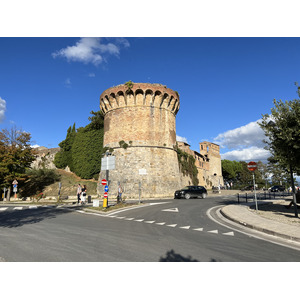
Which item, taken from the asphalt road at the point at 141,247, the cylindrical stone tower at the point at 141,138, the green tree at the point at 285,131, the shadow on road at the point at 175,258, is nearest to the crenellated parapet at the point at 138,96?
the cylindrical stone tower at the point at 141,138

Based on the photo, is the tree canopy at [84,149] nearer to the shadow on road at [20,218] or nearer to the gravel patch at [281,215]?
the shadow on road at [20,218]

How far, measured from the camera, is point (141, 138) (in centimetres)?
2802

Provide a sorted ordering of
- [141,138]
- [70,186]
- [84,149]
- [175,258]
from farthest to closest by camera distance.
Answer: [84,149] < [70,186] < [141,138] < [175,258]

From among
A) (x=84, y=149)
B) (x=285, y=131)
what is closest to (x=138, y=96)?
(x=84, y=149)

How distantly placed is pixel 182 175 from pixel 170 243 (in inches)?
1167

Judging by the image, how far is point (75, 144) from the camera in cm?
3484

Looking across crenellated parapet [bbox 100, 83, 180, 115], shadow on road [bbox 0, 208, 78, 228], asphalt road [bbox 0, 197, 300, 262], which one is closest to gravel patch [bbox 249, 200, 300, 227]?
asphalt road [bbox 0, 197, 300, 262]

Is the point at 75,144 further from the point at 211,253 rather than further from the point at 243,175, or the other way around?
the point at 243,175

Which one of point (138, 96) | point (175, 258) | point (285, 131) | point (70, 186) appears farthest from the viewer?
point (138, 96)

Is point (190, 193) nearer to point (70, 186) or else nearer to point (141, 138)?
point (141, 138)

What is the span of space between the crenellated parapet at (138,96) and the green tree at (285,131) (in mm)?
19209

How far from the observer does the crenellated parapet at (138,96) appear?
28250mm

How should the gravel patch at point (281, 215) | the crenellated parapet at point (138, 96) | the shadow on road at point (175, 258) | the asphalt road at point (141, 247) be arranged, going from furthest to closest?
the crenellated parapet at point (138, 96), the gravel patch at point (281, 215), the asphalt road at point (141, 247), the shadow on road at point (175, 258)

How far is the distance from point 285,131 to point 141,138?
19.7 meters
